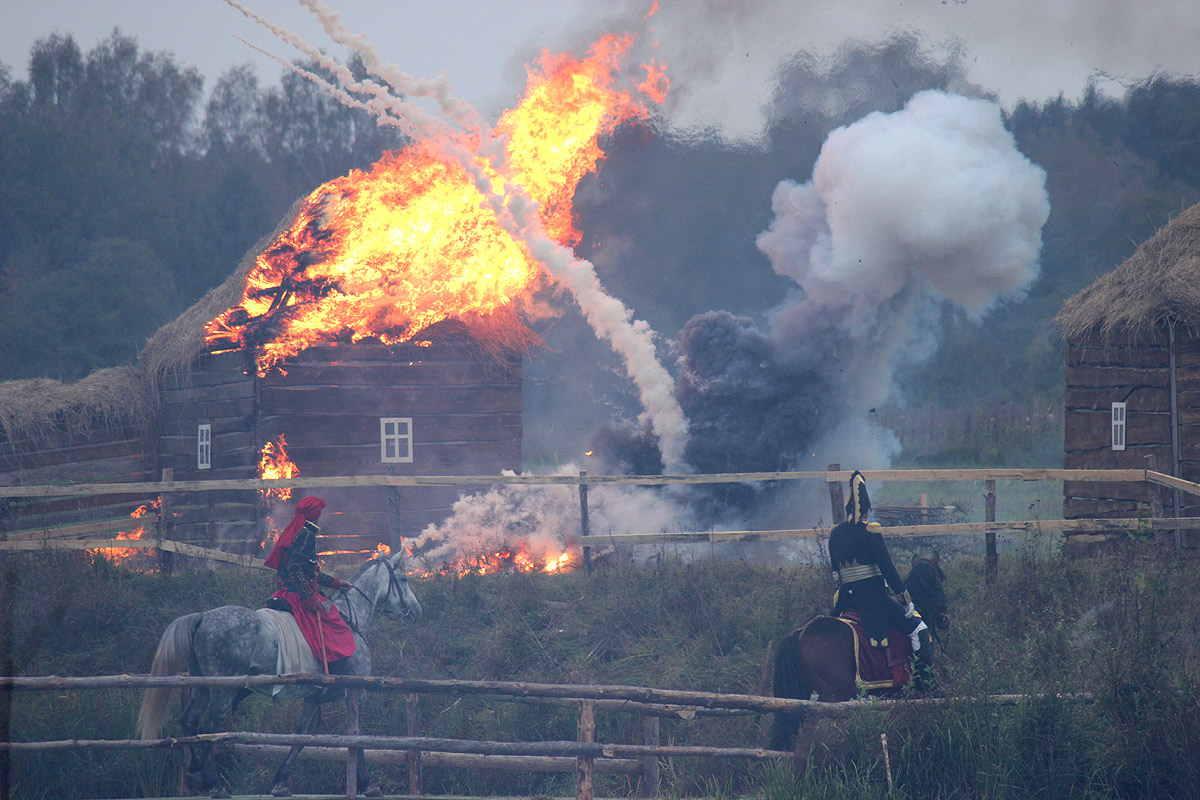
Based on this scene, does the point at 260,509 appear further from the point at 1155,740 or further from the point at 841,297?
the point at 1155,740

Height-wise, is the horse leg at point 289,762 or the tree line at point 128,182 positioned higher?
the tree line at point 128,182

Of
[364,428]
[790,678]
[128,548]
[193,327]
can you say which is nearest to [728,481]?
[790,678]

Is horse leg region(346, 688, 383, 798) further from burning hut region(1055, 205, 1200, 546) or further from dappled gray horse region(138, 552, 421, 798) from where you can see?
burning hut region(1055, 205, 1200, 546)

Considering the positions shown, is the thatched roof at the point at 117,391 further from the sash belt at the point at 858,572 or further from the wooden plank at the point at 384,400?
the sash belt at the point at 858,572

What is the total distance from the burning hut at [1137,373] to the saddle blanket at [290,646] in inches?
417

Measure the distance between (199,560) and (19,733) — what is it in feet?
14.5

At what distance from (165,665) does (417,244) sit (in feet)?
32.9

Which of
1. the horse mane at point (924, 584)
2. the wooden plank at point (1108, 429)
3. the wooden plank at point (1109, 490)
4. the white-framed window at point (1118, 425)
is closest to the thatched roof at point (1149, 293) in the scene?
the white-framed window at point (1118, 425)

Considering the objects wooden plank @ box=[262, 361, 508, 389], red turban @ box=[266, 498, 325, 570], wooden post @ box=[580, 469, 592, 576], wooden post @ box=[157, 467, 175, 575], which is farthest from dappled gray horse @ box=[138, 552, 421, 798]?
wooden plank @ box=[262, 361, 508, 389]

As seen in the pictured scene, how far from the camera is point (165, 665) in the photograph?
28.3 feet

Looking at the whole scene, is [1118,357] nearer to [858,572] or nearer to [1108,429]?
[1108,429]

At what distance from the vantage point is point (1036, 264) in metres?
31.8

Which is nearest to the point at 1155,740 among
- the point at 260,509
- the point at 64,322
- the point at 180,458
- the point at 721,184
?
the point at 260,509

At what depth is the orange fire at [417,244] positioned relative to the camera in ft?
54.6
